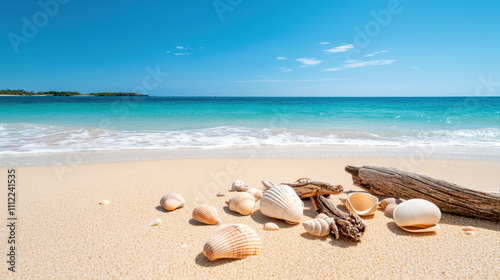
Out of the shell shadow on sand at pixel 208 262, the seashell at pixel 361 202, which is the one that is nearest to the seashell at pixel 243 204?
the shell shadow on sand at pixel 208 262

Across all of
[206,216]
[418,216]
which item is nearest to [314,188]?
[418,216]

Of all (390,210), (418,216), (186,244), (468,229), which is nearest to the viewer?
(186,244)

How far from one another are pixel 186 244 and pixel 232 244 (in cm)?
52

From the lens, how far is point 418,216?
7.68 ft

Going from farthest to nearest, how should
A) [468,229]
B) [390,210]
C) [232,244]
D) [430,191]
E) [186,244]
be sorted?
[430,191]
[390,210]
[468,229]
[186,244]
[232,244]

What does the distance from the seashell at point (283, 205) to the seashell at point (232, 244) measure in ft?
1.71

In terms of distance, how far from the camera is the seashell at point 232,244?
1.90 m

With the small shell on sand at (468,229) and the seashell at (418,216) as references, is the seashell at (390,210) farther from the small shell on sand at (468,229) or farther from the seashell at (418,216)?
the small shell on sand at (468,229)

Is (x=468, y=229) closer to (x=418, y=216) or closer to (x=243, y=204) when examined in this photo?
(x=418, y=216)

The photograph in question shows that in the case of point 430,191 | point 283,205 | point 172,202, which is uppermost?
point 430,191

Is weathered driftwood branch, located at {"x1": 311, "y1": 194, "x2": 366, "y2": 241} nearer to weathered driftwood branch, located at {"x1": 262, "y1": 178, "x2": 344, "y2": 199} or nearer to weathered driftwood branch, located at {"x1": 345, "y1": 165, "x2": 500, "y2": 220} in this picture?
weathered driftwood branch, located at {"x1": 262, "y1": 178, "x2": 344, "y2": 199}

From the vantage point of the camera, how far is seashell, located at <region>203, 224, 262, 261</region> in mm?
1900

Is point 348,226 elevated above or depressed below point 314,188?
below

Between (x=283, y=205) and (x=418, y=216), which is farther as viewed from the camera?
(x=283, y=205)
